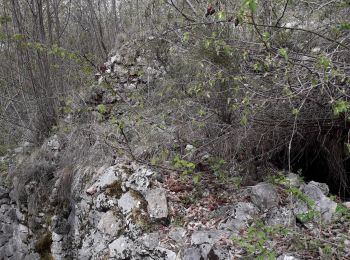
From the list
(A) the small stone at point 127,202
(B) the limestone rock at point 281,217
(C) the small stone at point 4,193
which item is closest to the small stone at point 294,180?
(B) the limestone rock at point 281,217

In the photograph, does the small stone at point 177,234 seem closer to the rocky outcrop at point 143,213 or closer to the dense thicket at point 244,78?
the rocky outcrop at point 143,213

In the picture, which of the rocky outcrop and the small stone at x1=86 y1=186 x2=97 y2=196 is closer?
the rocky outcrop

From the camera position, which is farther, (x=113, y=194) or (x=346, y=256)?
(x=113, y=194)

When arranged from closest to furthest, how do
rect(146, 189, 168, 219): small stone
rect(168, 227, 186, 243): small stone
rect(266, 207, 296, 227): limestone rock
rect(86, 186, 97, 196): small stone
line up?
rect(266, 207, 296, 227): limestone rock, rect(168, 227, 186, 243): small stone, rect(146, 189, 168, 219): small stone, rect(86, 186, 97, 196): small stone

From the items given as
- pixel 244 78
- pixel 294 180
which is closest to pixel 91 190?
pixel 244 78

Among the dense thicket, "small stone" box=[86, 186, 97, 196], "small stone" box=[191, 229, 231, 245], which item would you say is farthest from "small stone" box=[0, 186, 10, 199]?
"small stone" box=[191, 229, 231, 245]

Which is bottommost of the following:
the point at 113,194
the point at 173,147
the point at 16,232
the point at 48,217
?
the point at 16,232

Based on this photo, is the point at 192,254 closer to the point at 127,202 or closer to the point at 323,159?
the point at 127,202

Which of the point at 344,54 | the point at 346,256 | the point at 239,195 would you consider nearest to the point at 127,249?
the point at 239,195

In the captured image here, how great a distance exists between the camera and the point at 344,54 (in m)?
3.46

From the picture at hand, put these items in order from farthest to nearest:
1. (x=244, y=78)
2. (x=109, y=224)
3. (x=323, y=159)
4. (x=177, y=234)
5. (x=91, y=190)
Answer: (x=91, y=190) → (x=323, y=159) → (x=109, y=224) → (x=244, y=78) → (x=177, y=234)

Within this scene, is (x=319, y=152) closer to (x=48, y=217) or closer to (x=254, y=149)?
(x=254, y=149)

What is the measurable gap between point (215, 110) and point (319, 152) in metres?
1.26

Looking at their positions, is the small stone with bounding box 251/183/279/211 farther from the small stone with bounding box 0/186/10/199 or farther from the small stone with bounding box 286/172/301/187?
the small stone with bounding box 0/186/10/199
